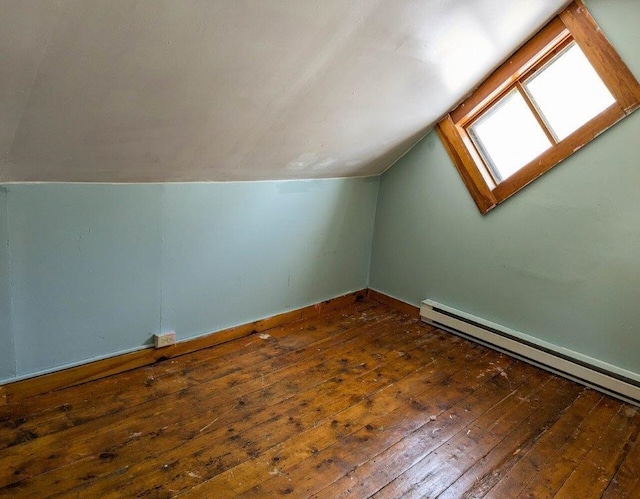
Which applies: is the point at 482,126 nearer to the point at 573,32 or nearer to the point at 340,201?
the point at 573,32

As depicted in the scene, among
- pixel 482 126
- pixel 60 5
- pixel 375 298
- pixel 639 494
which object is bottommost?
pixel 639 494

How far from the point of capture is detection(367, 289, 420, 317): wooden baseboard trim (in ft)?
11.5

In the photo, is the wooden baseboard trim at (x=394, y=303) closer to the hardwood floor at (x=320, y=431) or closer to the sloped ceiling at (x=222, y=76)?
the hardwood floor at (x=320, y=431)

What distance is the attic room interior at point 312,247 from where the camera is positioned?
169cm

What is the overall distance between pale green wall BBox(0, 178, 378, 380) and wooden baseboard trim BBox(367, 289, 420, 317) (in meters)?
0.51

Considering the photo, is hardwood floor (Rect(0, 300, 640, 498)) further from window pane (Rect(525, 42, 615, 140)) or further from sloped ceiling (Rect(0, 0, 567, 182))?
window pane (Rect(525, 42, 615, 140))

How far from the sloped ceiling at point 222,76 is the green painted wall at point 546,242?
68cm

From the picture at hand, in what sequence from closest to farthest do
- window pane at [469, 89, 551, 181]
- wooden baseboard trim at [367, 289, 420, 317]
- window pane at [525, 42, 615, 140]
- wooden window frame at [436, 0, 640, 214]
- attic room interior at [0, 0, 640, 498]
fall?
attic room interior at [0, 0, 640, 498] → wooden window frame at [436, 0, 640, 214] → window pane at [525, 42, 615, 140] → window pane at [469, 89, 551, 181] → wooden baseboard trim at [367, 289, 420, 317]

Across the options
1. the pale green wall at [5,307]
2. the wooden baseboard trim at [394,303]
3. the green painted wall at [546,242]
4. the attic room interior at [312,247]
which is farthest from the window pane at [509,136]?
the pale green wall at [5,307]

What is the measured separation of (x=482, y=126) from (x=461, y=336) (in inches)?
54.8

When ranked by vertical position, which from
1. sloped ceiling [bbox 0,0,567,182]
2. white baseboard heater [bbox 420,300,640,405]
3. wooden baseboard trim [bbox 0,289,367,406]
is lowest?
white baseboard heater [bbox 420,300,640,405]

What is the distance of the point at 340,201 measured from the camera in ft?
11.1

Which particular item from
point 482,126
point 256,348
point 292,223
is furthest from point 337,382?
point 482,126

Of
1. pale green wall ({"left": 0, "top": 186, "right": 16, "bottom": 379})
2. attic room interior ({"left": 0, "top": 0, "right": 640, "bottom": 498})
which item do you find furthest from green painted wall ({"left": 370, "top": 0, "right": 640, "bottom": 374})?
pale green wall ({"left": 0, "top": 186, "right": 16, "bottom": 379})
